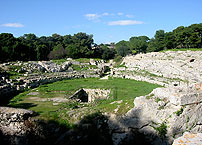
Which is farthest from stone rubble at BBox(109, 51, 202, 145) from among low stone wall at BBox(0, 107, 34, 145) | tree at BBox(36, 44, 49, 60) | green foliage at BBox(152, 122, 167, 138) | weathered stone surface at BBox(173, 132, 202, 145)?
tree at BBox(36, 44, 49, 60)

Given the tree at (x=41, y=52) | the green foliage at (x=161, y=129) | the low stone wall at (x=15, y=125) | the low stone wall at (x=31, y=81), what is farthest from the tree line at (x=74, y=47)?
the green foliage at (x=161, y=129)

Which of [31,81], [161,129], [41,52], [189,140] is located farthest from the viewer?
[41,52]

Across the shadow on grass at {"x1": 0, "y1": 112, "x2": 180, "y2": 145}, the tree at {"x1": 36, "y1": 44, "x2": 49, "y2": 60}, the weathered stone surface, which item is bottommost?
the shadow on grass at {"x1": 0, "y1": 112, "x2": 180, "y2": 145}

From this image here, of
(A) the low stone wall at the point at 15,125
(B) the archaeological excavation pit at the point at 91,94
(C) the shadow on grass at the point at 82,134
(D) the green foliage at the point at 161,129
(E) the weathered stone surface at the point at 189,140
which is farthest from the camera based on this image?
(B) the archaeological excavation pit at the point at 91,94

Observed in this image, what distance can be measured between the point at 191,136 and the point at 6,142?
28.9 feet

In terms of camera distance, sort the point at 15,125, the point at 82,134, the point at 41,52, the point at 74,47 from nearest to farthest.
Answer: the point at 82,134 → the point at 15,125 → the point at 41,52 → the point at 74,47

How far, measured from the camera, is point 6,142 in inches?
357

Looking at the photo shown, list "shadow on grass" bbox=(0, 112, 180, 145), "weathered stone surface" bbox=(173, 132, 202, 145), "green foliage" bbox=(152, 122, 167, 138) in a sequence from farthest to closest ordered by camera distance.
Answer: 1. "shadow on grass" bbox=(0, 112, 180, 145)
2. "green foliage" bbox=(152, 122, 167, 138)
3. "weathered stone surface" bbox=(173, 132, 202, 145)

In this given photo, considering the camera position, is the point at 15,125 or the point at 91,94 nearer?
the point at 15,125

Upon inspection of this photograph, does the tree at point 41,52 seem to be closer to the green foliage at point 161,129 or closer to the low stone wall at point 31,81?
the low stone wall at point 31,81

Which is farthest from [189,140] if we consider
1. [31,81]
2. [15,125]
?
[31,81]

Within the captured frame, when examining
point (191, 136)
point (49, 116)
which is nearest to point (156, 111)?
point (191, 136)

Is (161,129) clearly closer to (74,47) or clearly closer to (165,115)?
(165,115)

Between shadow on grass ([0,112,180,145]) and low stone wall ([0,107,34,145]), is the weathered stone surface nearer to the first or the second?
shadow on grass ([0,112,180,145])
